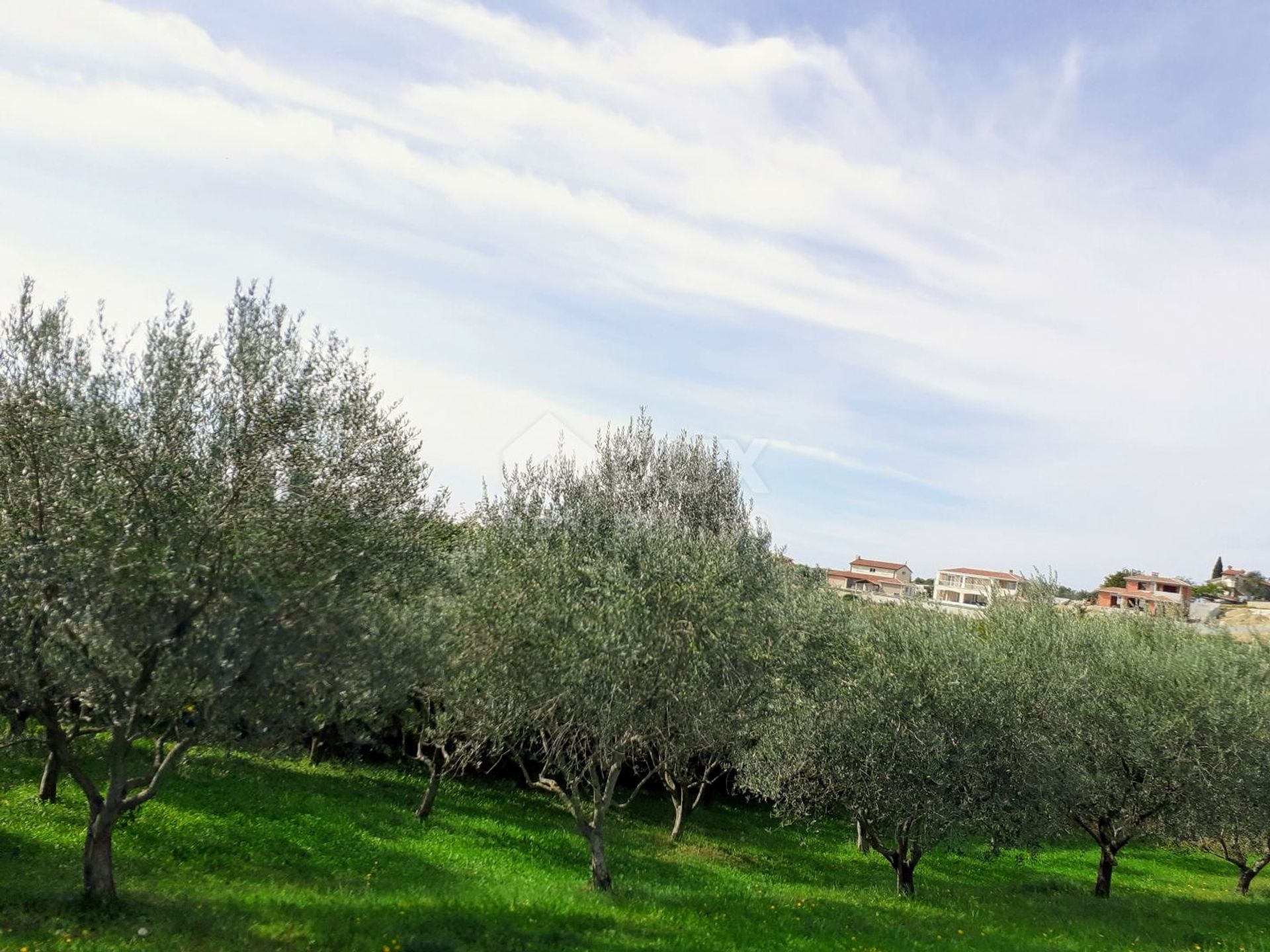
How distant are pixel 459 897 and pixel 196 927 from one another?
588 cm

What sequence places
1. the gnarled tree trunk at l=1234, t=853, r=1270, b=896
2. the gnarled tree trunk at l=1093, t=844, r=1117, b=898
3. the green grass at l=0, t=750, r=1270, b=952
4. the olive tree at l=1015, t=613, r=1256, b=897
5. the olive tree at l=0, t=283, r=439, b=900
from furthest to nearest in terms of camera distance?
the gnarled tree trunk at l=1234, t=853, r=1270, b=896 < the gnarled tree trunk at l=1093, t=844, r=1117, b=898 < the olive tree at l=1015, t=613, r=1256, b=897 < the green grass at l=0, t=750, r=1270, b=952 < the olive tree at l=0, t=283, r=439, b=900

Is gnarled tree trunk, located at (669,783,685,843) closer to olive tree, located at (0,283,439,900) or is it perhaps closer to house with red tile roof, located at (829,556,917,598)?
olive tree, located at (0,283,439,900)

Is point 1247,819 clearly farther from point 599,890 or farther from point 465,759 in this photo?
point 465,759

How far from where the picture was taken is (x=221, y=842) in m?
21.0

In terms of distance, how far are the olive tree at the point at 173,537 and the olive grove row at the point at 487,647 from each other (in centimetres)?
4

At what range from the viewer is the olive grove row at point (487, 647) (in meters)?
13.6

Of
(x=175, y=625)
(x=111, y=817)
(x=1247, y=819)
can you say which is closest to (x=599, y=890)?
(x=111, y=817)

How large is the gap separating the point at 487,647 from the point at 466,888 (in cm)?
563

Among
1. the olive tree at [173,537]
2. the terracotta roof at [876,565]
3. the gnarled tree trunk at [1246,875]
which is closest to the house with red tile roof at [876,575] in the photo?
the terracotta roof at [876,565]

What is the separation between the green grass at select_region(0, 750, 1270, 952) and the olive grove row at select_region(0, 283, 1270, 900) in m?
1.32

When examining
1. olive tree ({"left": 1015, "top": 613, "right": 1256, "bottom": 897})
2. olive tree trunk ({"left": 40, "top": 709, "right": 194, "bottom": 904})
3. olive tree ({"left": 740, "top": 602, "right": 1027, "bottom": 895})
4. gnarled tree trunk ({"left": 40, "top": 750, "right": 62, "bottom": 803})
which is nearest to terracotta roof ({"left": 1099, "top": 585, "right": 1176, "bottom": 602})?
olive tree ({"left": 1015, "top": 613, "right": 1256, "bottom": 897})

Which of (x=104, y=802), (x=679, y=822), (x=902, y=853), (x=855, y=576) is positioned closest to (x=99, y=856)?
(x=104, y=802)

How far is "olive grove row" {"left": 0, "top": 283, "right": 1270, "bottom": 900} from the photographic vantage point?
44.6 ft

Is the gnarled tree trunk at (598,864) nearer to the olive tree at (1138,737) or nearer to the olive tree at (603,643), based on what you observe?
the olive tree at (603,643)
